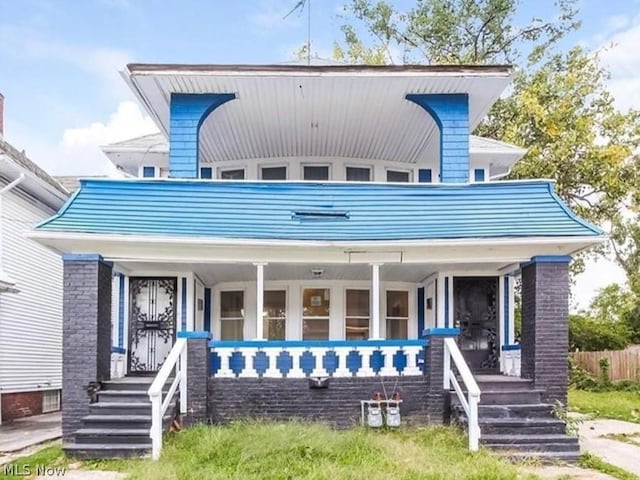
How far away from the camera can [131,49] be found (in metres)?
16.5

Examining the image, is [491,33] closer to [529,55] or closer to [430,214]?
[529,55]

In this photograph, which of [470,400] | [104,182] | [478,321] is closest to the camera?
[470,400]

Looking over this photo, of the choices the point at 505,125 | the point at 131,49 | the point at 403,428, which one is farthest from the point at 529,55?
the point at 403,428

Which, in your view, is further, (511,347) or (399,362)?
(511,347)

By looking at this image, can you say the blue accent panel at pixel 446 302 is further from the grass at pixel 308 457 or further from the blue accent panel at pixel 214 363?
the blue accent panel at pixel 214 363

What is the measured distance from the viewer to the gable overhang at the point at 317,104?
37.7 feet

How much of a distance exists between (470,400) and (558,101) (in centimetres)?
1675

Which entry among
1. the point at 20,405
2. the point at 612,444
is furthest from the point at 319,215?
the point at 20,405

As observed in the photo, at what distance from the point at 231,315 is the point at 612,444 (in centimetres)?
753

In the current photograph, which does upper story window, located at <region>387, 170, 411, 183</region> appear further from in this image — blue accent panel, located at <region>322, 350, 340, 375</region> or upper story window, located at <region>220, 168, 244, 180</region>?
blue accent panel, located at <region>322, 350, 340, 375</region>

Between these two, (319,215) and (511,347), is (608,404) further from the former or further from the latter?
(319,215)

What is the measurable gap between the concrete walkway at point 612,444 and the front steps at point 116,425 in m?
6.46

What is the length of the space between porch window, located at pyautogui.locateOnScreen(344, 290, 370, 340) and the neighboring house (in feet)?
22.3

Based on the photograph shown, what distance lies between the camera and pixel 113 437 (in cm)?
956
